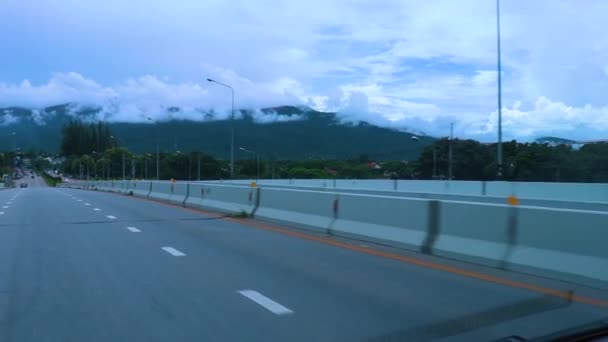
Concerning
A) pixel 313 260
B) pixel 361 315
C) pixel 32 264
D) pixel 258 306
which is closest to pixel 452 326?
pixel 361 315

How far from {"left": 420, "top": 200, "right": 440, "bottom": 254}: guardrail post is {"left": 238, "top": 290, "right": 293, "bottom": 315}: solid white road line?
4.20 m

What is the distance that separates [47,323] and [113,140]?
191 meters

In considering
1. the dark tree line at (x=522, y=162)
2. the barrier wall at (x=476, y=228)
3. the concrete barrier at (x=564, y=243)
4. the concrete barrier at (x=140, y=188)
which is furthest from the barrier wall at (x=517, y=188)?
the concrete barrier at (x=140, y=188)

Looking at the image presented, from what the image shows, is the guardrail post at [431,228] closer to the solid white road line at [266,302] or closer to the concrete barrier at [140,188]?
the solid white road line at [266,302]

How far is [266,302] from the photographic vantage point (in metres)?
8.65

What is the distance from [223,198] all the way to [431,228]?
1298cm

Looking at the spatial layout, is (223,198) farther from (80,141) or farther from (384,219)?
(80,141)

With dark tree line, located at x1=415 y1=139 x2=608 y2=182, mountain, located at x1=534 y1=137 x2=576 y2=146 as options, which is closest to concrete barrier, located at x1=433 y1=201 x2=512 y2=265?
dark tree line, located at x1=415 y1=139 x2=608 y2=182

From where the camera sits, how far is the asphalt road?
7.27 meters

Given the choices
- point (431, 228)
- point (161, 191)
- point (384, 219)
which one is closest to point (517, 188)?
point (384, 219)

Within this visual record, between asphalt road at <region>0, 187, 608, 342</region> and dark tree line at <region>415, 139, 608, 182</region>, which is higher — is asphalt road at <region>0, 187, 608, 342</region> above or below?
below

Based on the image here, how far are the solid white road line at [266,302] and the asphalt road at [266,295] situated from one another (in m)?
0.01

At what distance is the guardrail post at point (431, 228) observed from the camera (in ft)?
41.0

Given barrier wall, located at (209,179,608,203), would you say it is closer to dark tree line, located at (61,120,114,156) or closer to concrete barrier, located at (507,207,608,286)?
concrete barrier, located at (507,207,608,286)
